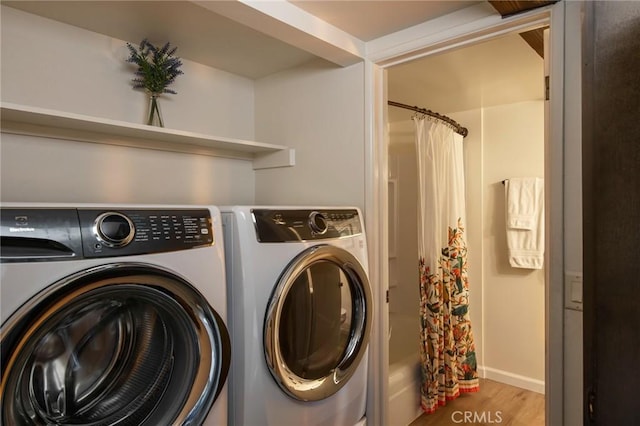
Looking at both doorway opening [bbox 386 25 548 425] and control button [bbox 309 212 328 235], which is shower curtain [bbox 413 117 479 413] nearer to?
doorway opening [bbox 386 25 548 425]

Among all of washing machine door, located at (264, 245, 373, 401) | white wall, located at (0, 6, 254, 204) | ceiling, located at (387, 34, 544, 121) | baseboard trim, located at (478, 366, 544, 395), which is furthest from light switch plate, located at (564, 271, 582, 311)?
baseboard trim, located at (478, 366, 544, 395)

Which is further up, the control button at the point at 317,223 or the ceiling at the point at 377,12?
the ceiling at the point at 377,12

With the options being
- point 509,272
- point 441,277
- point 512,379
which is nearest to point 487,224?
point 509,272

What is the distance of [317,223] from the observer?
1.47 meters

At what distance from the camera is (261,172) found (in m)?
2.29

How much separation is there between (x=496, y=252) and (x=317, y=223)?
220 cm

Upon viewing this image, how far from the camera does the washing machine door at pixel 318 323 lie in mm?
1284

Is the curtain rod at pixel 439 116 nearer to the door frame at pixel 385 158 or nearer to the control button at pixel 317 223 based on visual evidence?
the door frame at pixel 385 158

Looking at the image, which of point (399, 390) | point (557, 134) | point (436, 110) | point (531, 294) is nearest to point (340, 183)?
point (557, 134)

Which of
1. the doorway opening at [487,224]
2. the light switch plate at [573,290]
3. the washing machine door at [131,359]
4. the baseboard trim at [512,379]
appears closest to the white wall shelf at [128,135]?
the washing machine door at [131,359]

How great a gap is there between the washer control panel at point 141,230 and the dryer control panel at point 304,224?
20 cm

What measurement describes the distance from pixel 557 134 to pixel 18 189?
2.03 metres

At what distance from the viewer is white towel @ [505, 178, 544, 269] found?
2838 mm

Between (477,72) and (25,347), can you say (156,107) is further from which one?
(477,72)
